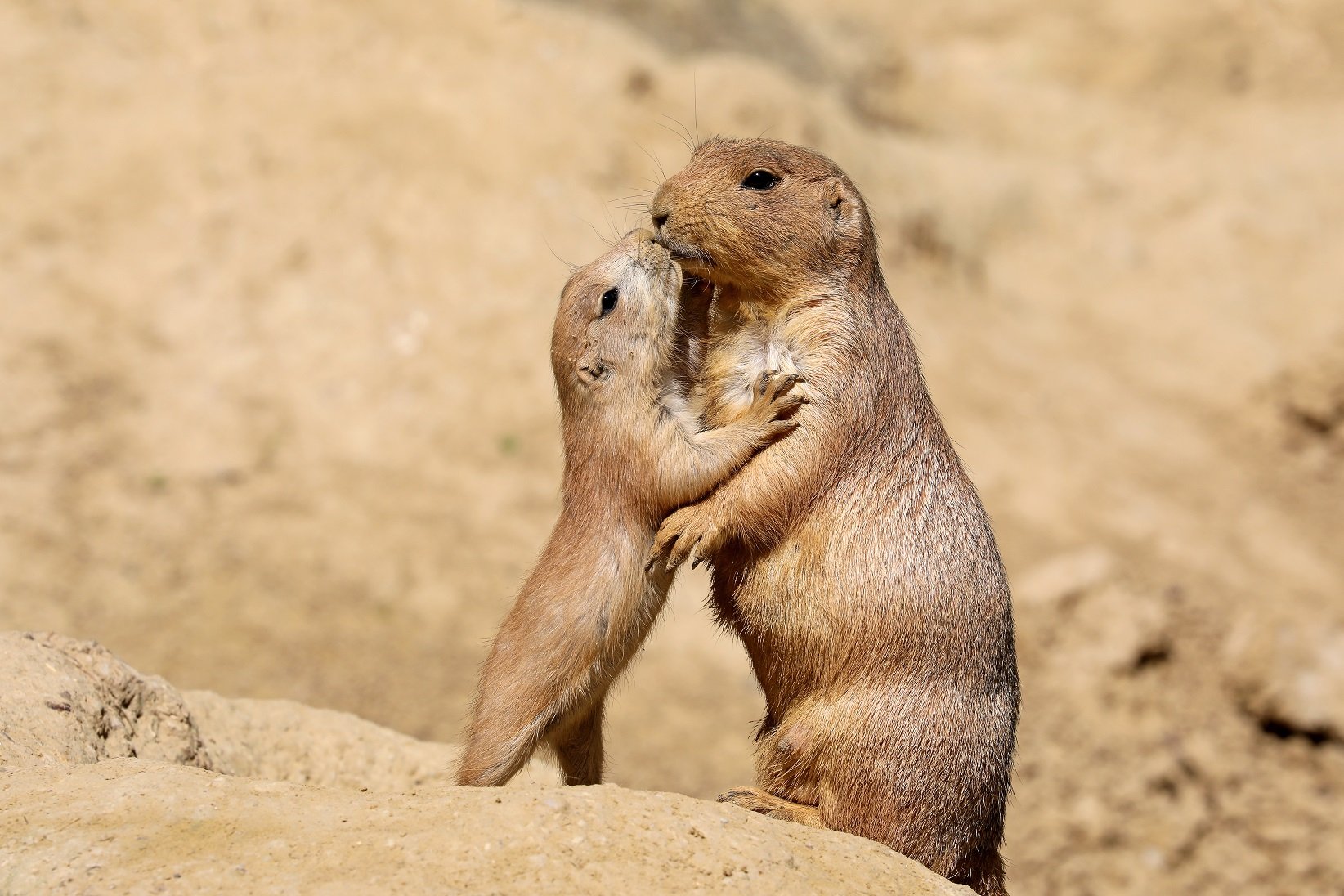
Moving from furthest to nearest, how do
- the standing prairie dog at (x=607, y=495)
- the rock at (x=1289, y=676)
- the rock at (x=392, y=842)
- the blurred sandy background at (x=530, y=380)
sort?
the rock at (x=1289, y=676)
the blurred sandy background at (x=530, y=380)
the standing prairie dog at (x=607, y=495)
the rock at (x=392, y=842)

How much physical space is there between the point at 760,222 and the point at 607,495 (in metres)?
1.14

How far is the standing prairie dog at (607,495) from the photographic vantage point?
15.5ft

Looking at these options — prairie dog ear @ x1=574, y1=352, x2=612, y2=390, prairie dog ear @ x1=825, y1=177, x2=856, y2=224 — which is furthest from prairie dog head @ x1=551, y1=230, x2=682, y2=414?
prairie dog ear @ x1=825, y1=177, x2=856, y2=224

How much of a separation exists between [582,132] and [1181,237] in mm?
8331

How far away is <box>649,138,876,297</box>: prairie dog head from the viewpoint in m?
4.88

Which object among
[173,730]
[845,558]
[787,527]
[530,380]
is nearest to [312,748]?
[173,730]

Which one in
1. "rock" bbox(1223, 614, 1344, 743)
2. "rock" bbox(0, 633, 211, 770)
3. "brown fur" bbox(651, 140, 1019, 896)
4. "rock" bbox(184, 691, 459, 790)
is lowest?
"rock" bbox(0, 633, 211, 770)

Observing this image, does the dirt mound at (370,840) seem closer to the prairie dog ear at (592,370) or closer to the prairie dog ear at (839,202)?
the prairie dog ear at (592,370)

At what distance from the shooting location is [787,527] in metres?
4.64

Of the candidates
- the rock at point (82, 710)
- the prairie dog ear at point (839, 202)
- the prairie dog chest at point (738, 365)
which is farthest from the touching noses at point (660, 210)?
the rock at point (82, 710)

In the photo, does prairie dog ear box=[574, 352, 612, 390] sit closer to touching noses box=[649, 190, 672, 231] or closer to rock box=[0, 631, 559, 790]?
touching noses box=[649, 190, 672, 231]

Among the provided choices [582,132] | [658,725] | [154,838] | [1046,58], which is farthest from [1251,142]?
[154,838]

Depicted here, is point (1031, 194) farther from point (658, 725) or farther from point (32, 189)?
point (32, 189)

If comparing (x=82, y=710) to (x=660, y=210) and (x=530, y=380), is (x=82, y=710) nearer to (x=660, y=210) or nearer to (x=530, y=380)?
(x=660, y=210)
